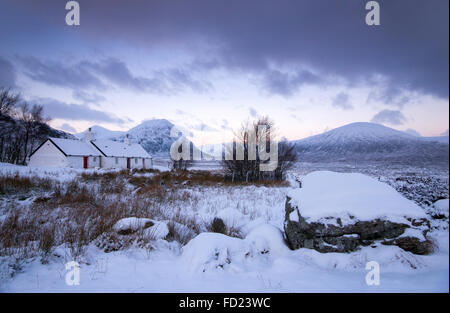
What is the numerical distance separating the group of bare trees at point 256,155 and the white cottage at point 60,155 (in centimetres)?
2510

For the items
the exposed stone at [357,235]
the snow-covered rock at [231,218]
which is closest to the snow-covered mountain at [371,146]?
the exposed stone at [357,235]

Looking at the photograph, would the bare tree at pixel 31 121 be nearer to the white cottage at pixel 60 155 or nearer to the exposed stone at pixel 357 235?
the white cottage at pixel 60 155

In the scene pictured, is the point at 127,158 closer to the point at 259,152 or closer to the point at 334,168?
the point at 259,152

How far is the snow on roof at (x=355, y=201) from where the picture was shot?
292cm

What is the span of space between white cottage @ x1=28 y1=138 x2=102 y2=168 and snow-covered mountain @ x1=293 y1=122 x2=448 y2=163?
33.7 meters

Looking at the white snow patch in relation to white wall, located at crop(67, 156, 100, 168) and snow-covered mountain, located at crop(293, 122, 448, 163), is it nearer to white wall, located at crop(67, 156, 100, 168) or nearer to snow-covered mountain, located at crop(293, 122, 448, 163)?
snow-covered mountain, located at crop(293, 122, 448, 163)

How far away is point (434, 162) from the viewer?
2.90 m

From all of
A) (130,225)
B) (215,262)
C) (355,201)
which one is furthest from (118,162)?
(355,201)

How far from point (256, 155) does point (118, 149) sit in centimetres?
3210

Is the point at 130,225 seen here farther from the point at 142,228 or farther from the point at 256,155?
the point at 256,155

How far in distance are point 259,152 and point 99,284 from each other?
15.6 meters

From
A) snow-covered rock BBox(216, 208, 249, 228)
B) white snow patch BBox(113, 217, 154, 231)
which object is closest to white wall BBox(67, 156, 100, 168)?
white snow patch BBox(113, 217, 154, 231)

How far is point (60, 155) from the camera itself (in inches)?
1119
